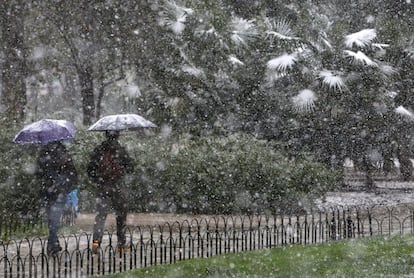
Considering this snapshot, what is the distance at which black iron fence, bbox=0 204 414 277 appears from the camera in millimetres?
7348

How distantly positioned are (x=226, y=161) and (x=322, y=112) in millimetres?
5717

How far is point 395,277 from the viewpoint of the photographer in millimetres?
7199

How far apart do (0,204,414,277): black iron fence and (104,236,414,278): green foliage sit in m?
0.25

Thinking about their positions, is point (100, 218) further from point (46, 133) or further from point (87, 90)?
point (87, 90)

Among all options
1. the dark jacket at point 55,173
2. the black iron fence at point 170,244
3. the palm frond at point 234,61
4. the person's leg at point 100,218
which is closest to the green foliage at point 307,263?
the black iron fence at point 170,244

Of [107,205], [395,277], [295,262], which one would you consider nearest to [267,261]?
[295,262]

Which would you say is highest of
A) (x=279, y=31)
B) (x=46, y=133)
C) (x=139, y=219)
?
(x=279, y=31)

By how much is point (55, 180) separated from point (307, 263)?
3.30m

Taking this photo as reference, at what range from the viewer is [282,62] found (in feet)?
55.5

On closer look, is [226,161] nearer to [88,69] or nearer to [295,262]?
[295,262]

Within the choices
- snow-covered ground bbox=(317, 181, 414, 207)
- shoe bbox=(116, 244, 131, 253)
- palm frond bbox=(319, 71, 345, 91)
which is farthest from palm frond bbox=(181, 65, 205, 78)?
shoe bbox=(116, 244, 131, 253)

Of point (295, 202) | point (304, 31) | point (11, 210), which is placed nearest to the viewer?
point (11, 210)

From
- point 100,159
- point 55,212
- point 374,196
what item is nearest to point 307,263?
point 100,159

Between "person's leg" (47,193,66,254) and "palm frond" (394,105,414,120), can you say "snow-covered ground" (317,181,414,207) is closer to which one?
"palm frond" (394,105,414,120)
